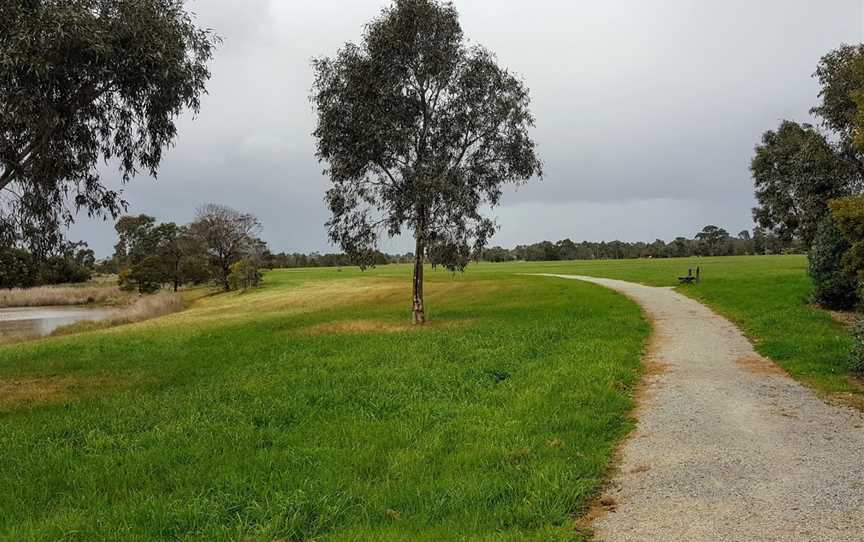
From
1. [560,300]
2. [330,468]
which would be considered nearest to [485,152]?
[560,300]

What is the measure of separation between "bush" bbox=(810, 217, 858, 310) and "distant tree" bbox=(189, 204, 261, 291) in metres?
58.2

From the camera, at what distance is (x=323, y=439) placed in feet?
26.0

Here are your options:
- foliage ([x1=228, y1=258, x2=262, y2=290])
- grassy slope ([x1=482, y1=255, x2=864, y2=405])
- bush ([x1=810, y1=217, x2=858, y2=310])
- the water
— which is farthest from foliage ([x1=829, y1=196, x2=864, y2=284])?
foliage ([x1=228, y1=258, x2=262, y2=290])

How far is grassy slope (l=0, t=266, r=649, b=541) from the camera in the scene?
5375 millimetres

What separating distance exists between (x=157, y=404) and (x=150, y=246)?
86.5 meters

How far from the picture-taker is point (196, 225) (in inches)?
2662

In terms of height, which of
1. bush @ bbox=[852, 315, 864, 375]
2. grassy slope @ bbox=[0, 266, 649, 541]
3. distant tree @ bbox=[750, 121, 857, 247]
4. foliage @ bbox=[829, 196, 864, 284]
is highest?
distant tree @ bbox=[750, 121, 857, 247]

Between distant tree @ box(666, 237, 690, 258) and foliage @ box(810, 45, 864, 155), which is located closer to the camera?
foliage @ box(810, 45, 864, 155)

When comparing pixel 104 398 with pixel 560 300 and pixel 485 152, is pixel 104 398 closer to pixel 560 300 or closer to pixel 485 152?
pixel 485 152

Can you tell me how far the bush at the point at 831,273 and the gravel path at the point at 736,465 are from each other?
10.5 m

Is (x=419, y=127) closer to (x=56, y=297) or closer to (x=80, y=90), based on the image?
(x=80, y=90)

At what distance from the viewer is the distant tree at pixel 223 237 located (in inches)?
2643

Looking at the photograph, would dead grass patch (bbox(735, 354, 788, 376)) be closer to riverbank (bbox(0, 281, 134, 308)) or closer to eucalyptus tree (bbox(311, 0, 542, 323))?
eucalyptus tree (bbox(311, 0, 542, 323))

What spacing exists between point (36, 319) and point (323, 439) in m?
54.1
